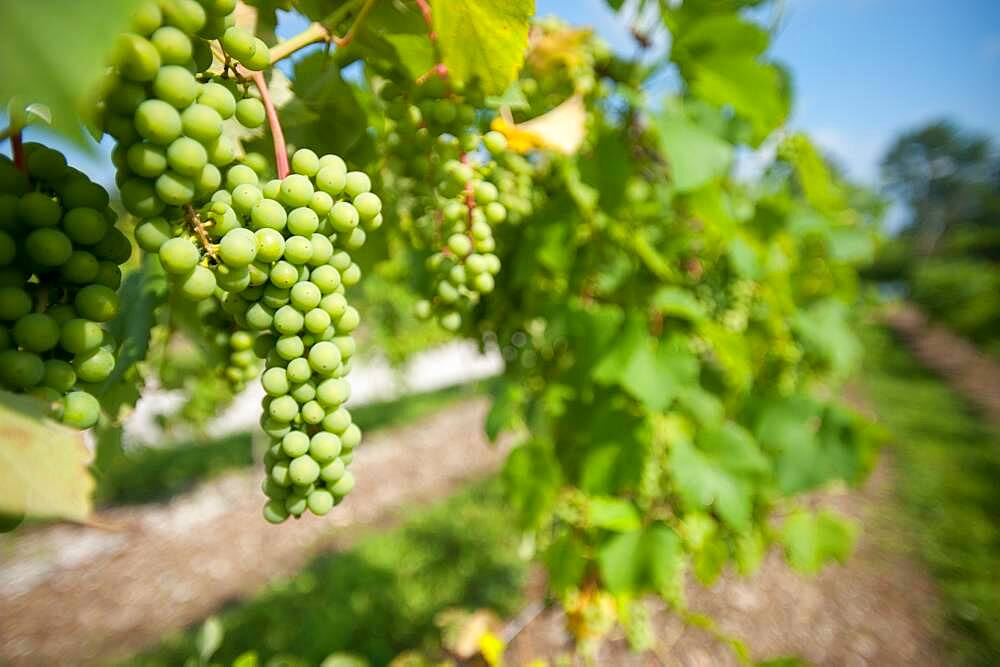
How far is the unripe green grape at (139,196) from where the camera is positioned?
0.43 meters

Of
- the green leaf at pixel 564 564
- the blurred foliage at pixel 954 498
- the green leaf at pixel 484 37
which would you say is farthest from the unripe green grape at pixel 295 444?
the blurred foliage at pixel 954 498

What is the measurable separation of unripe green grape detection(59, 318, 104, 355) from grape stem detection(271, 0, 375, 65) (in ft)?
1.13

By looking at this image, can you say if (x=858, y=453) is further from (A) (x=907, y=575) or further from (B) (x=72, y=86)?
(A) (x=907, y=575)

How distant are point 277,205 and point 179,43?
0.48ft

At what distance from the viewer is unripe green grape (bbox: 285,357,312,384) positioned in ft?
1.73

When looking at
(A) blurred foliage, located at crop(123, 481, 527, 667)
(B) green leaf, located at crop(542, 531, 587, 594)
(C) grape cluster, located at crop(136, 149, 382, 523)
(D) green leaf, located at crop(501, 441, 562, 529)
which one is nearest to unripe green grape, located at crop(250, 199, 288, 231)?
(C) grape cluster, located at crop(136, 149, 382, 523)

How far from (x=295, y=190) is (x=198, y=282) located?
13cm

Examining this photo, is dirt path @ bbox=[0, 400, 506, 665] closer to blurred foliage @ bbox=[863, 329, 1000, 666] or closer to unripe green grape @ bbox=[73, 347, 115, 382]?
unripe green grape @ bbox=[73, 347, 115, 382]

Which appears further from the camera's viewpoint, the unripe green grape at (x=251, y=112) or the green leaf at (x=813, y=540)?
the green leaf at (x=813, y=540)

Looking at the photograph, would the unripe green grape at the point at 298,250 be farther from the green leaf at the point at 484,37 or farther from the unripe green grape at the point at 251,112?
the green leaf at the point at 484,37

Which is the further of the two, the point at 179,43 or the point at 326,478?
the point at 326,478

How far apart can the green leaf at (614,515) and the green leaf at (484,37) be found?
115 centimetres

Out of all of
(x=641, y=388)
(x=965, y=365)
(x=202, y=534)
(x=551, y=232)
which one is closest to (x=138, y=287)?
(x=551, y=232)

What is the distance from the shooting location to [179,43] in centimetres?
40
